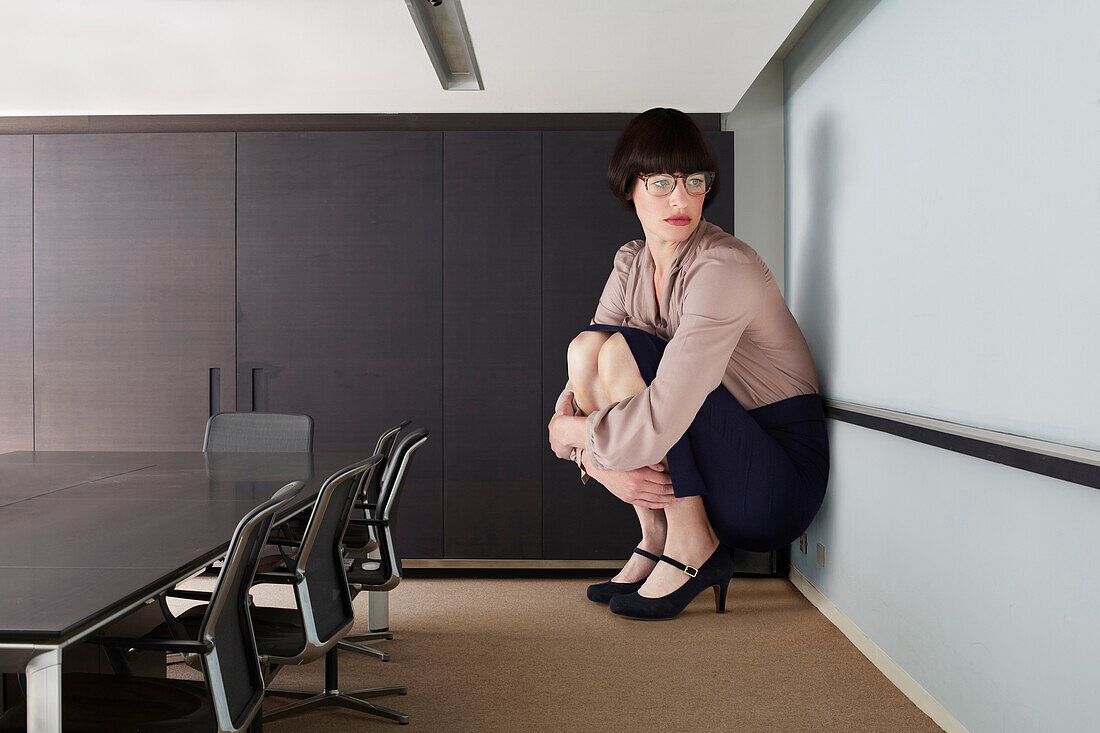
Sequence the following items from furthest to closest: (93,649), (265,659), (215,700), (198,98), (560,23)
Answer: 1. (198,98)
2. (560,23)
3. (93,649)
4. (265,659)
5. (215,700)

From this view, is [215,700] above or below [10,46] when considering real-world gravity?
below

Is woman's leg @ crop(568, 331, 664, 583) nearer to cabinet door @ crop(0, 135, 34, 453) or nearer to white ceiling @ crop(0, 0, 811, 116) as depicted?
white ceiling @ crop(0, 0, 811, 116)

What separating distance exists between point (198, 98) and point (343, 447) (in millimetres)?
1898

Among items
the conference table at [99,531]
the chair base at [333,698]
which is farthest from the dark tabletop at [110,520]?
the chair base at [333,698]

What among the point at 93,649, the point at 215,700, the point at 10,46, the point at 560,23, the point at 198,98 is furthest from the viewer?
the point at 198,98

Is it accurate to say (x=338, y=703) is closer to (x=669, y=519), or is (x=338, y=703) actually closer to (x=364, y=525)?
(x=364, y=525)

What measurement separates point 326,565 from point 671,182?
2.12 metres

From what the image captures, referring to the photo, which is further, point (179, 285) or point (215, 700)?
point (179, 285)

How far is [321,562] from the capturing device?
2.27m

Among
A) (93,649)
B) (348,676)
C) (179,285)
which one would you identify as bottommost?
(348,676)

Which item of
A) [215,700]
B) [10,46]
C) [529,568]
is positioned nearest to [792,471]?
[529,568]

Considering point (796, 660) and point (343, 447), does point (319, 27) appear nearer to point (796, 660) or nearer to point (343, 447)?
point (343, 447)

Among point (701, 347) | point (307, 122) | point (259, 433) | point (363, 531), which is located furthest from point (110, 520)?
point (307, 122)

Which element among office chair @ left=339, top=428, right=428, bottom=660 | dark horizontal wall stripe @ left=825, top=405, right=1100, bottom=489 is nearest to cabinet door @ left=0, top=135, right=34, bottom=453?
office chair @ left=339, top=428, right=428, bottom=660
